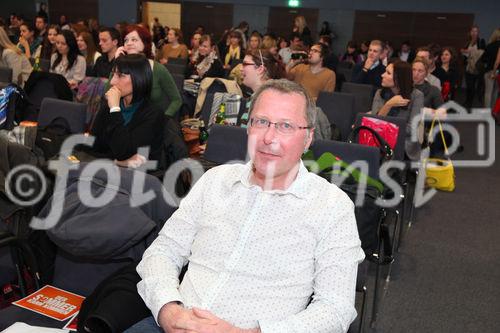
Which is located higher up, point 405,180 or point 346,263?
point 346,263

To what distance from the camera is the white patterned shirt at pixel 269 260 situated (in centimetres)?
144

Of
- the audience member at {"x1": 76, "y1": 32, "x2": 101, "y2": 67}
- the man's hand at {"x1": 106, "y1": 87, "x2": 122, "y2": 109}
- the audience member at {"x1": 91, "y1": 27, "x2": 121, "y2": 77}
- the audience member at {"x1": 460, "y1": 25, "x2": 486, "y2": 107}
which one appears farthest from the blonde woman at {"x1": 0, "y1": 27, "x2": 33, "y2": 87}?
the audience member at {"x1": 460, "y1": 25, "x2": 486, "y2": 107}

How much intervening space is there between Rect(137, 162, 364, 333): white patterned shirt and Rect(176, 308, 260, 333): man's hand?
0.09 metres

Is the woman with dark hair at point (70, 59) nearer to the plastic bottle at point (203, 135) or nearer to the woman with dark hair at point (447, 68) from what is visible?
the plastic bottle at point (203, 135)

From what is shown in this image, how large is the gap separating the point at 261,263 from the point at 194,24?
13.9m

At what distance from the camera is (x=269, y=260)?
1.51 m

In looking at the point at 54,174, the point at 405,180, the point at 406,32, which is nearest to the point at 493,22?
the point at 406,32

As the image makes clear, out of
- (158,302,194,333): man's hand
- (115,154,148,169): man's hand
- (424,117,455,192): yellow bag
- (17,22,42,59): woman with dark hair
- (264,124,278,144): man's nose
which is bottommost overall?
(424,117,455,192): yellow bag

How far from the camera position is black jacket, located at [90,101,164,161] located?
2869 mm

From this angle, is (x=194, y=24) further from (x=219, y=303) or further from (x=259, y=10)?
(x=219, y=303)

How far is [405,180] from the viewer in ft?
11.6

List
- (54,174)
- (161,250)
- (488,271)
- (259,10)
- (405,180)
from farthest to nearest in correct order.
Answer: (259,10) → (405,180) → (488,271) → (54,174) → (161,250)

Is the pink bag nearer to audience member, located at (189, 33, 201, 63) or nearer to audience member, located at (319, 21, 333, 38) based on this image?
audience member, located at (189, 33, 201, 63)

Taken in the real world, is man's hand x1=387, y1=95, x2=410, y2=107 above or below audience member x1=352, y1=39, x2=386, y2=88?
below
